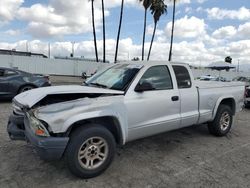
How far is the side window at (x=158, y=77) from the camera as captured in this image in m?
4.37

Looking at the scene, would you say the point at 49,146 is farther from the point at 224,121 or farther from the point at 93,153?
the point at 224,121

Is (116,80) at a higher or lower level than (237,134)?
higher

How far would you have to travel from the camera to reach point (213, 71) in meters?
37.3

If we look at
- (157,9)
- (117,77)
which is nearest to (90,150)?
(117,77)

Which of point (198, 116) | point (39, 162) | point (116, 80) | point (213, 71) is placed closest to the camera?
point (39, 162)

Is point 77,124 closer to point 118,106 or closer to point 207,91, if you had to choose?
point 118,106

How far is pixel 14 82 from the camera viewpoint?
9453 mm

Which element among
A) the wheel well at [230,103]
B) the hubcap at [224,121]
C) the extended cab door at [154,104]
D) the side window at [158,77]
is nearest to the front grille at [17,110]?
the extended cab door at [154,104]

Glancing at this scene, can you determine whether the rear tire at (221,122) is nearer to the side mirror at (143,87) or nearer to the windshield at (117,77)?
the side mirror at (143,87)

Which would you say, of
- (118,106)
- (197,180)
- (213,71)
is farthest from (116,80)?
(213,71)

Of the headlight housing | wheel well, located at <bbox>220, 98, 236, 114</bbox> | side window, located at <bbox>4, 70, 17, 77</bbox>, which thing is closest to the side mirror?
the headlight housing

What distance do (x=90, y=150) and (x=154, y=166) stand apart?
116 centimetres

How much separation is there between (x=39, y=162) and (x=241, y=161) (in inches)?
139

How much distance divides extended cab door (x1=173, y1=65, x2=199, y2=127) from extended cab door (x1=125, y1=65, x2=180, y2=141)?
0.16m
